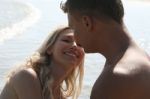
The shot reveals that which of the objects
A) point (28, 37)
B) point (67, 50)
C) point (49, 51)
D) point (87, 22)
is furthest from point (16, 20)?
point (87, 22)

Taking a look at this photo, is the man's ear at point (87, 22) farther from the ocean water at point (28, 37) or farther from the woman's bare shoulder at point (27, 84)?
the ocean water at point (28, 37)

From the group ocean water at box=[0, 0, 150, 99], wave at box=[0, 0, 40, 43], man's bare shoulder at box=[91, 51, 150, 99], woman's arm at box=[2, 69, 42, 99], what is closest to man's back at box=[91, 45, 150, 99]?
man's bare shoulder at box=[91, 51, 150, 99]

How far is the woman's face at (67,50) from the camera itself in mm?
4242

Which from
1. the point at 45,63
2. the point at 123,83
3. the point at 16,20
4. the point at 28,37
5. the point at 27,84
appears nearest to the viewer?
the point at 123,83

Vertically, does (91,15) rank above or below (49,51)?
above

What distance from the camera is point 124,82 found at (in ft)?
8.02

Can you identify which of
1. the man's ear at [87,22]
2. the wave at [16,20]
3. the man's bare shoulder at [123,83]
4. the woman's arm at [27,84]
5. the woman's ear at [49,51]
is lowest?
the wave at [16,20]

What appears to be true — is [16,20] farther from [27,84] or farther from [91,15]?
[91,15]

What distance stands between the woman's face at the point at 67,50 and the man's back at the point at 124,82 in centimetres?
170

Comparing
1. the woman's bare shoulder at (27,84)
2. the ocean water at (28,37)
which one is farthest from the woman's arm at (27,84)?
the ocean water at (28,37)

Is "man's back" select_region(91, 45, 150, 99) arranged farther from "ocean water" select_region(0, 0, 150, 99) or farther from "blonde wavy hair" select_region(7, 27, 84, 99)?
"ocean water" select_region(0, 0, 150, 99)

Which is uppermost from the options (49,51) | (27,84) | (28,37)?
(49,51)

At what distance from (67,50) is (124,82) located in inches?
71.9

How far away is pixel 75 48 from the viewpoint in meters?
4.25
